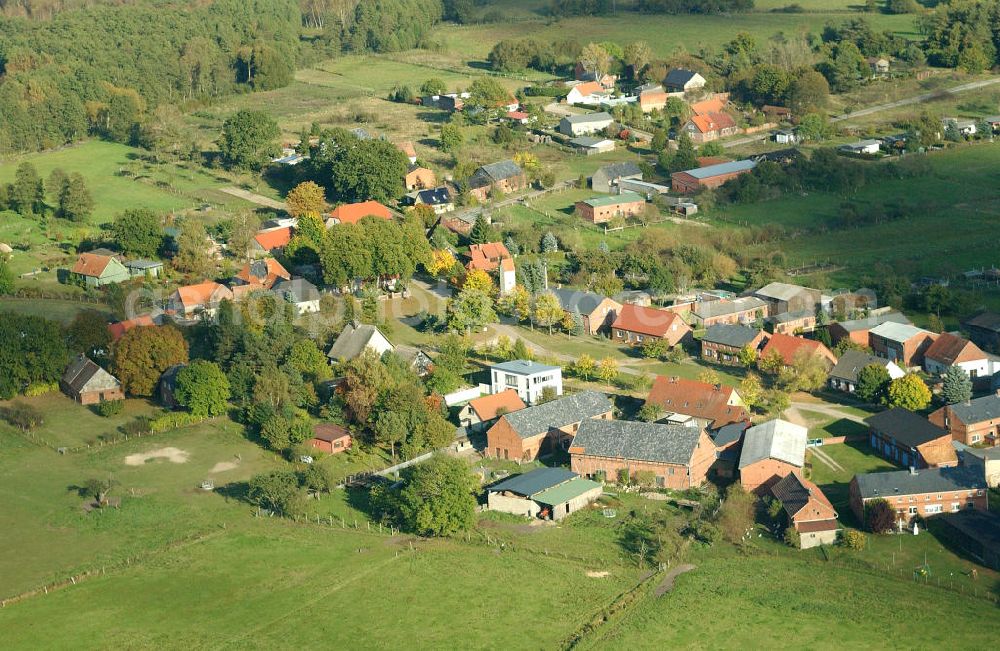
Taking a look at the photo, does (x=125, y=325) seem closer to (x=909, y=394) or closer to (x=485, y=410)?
(x=485, y=410)

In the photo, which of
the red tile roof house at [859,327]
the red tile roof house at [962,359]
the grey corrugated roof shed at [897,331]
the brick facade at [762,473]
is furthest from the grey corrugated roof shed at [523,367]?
the red tile roof house at [962,359]

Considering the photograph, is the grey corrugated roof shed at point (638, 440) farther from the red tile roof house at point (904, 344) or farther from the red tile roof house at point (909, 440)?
the red tile roof house at point (904, 344)

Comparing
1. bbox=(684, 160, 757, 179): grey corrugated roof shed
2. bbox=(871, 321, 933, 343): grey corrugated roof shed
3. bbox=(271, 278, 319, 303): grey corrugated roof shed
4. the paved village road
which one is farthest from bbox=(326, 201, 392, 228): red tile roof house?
bbox=(871, 321, 933, 343): grey corrugated roof shed

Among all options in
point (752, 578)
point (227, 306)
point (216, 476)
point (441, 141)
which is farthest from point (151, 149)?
point (752, 578)

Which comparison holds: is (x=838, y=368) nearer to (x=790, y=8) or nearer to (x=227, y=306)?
(x=227, y=306)

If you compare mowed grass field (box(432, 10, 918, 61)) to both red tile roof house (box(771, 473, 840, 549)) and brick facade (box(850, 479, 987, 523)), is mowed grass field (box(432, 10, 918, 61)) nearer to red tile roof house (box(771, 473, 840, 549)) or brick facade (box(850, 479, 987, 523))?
brick facade (box(850, 479, 987, 523))
